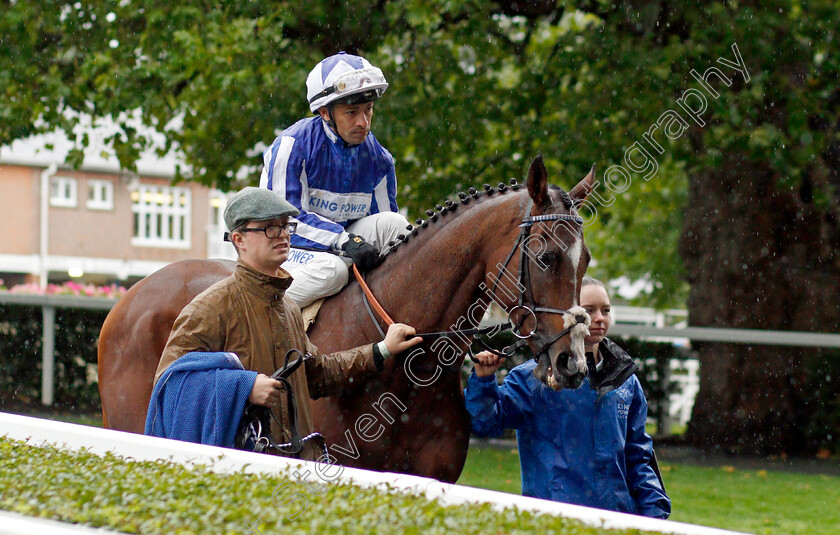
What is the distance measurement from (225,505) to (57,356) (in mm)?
10506

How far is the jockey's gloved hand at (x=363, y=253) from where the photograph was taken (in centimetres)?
408

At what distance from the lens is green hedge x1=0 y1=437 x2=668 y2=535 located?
226 centimetres

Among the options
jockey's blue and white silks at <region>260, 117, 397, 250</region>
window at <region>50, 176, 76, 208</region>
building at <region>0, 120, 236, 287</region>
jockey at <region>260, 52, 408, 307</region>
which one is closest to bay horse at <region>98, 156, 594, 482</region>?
jockey at <region>260, 52, 408, 307</region>

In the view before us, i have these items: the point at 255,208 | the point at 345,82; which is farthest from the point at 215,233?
the point at 255,208

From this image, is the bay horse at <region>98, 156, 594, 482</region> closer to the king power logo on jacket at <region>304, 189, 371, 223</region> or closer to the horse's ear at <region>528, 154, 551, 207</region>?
the horse's ear at <region>528, 154, 551, 207</region>

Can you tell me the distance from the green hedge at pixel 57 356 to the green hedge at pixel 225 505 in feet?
31.6

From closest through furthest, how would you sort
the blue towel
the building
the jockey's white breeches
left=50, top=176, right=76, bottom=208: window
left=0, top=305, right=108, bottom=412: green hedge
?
the blue towel
the jockey's white breeches
left=0, top=305, right=108, bottom=412: green hedge
the building
left=50, top=176, right=76, bottom=208: window

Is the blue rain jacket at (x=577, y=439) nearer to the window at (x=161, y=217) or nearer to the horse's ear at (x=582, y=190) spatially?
the horse's ear at (x=582, y=190)

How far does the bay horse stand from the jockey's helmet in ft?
1.91

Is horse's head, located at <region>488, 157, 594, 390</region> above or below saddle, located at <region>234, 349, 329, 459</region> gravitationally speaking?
above

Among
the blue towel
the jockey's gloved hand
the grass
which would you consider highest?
the jockey's gloved hand

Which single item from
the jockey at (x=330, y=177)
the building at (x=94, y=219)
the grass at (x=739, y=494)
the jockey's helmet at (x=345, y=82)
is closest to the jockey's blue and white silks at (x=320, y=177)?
the jockey at (x=330, y=177)

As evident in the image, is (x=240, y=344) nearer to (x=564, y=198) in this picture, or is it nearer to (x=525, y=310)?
(x=525, y=310)

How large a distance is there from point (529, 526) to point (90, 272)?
35.0 m
